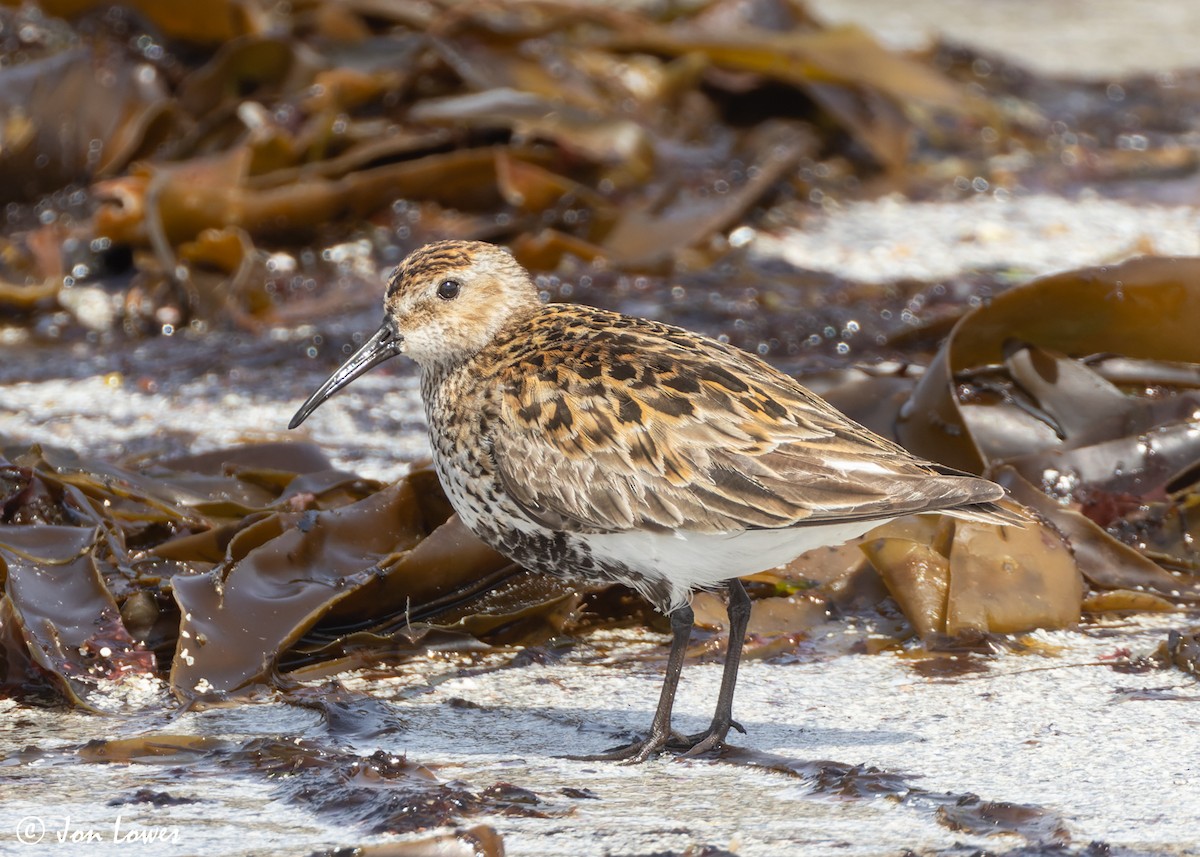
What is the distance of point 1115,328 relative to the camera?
169 inches

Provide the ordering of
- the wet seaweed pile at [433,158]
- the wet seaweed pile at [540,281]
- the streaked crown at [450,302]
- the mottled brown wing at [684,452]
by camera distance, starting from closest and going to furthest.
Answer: the mottled brown wing at [684,452], the wet seaweed pile at [540,281], the streaked crown at [450,302], the wet seaweed pile at [433,158]

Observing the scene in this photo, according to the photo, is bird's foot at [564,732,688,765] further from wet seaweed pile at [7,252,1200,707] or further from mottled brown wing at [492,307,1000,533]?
wet seaweed pile at [7,252,1200,707]

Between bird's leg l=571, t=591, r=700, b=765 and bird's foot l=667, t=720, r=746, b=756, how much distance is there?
0.6 inches

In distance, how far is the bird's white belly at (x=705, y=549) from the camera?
320cm

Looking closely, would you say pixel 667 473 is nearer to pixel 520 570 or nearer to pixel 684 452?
pixel 684 452

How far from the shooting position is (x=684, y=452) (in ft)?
10.6

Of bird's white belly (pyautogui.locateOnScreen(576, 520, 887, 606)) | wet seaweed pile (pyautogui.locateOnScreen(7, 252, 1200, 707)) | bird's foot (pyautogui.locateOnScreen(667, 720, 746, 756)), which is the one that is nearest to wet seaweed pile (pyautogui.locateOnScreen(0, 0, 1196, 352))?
wet seaweed pile (pyautogui.locateOnScreen(7, 252, 1200, 707))

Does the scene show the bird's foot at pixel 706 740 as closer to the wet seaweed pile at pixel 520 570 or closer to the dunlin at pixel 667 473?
the dunlin at pixel 667 473

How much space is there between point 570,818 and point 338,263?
370cm

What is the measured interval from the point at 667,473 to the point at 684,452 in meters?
0.06

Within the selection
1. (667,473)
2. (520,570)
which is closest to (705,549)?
(667,473)

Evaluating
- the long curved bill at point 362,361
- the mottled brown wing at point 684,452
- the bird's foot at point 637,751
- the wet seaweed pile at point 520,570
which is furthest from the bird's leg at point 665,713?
the long curved bill at point 362,361

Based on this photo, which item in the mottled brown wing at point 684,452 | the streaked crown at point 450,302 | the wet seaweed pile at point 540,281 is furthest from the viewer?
the streaked crown at point 450,302

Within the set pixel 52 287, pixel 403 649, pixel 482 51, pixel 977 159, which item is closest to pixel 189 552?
pixel 403 649
